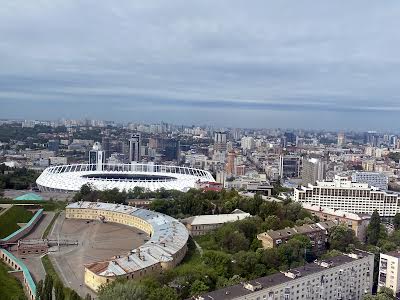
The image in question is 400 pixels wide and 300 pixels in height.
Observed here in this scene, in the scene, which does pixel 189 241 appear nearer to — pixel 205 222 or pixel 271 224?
pixel 205 222

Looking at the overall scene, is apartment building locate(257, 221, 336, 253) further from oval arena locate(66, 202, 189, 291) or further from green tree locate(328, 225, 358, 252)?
oval arena locate(66, 202, 189, 291)

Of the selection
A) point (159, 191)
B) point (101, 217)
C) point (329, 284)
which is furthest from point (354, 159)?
point (329, 284)

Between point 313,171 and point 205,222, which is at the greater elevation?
point 313,171

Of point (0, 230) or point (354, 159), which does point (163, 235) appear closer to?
point (0, 230)

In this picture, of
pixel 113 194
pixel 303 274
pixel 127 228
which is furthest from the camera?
pixel 113 194

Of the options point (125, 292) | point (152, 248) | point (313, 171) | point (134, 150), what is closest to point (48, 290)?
point (125, 292)

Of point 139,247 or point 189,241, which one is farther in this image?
point 189,241

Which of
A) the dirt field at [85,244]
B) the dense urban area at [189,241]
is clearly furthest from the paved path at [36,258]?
the dirt field at [85,244]
